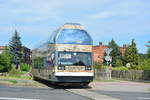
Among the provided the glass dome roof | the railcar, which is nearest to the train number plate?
the railcar

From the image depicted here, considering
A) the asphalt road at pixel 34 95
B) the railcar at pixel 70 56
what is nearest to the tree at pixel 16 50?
the railcar at pixel 70 56

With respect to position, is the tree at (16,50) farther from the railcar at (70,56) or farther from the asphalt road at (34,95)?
the asphalt road at (34,95)

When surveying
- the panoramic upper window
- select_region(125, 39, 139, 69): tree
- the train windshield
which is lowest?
the train windshield

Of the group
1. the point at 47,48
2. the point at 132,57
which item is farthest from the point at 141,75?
the point at 132,57

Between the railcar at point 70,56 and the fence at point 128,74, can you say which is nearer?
the railcar at point 70,56

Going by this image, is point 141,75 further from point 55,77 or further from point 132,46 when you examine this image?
point 132,46

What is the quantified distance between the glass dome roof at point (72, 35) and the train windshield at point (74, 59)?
2.77 ft

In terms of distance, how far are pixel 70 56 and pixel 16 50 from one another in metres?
76.1

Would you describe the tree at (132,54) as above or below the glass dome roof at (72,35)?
above

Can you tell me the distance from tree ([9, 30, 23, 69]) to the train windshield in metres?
72.9

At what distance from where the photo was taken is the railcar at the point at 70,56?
23953 millimetres

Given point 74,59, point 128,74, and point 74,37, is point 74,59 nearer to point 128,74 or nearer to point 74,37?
point 74,37

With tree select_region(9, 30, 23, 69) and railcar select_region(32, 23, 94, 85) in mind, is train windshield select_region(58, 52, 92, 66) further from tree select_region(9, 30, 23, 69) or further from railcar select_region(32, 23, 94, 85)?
tree select_region(9, 30, 23, 69)

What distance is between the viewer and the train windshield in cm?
2417
